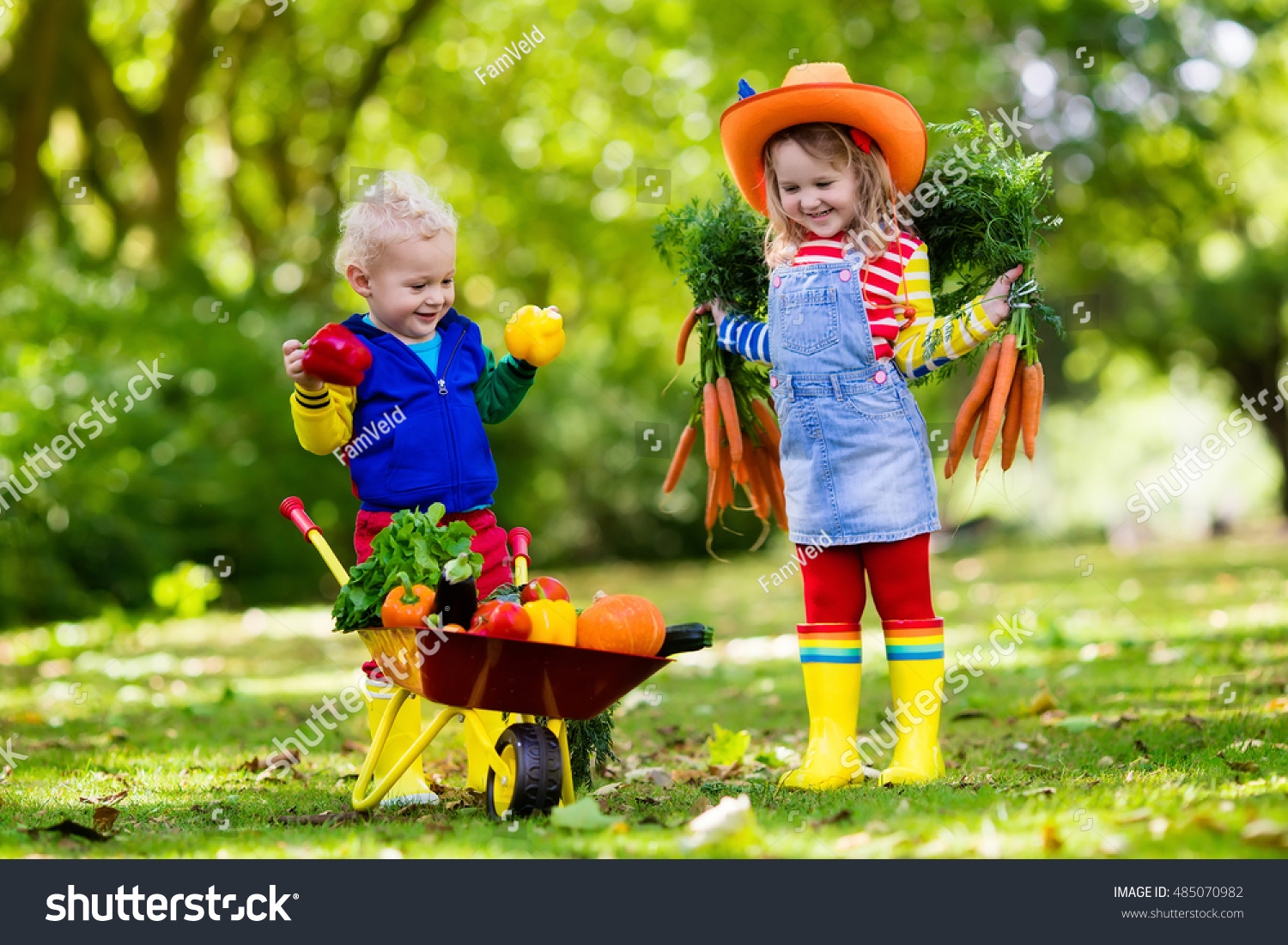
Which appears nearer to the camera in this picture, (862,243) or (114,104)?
(862,243)

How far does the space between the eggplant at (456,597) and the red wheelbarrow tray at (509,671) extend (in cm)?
8

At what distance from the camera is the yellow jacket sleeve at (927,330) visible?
3.60 m

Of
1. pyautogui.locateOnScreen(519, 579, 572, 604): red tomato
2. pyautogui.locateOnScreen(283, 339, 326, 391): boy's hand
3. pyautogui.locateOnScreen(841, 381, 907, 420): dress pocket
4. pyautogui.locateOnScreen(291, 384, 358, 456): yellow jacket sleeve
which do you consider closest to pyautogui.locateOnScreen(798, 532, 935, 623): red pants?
pyautogui.locateOnScreen(841, 381, 907, 420): dress pocket

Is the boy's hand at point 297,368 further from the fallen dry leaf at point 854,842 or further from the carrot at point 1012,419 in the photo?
the carrot at point 1012,419

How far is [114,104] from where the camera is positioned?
13.4 m

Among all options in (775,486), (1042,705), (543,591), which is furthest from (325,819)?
(1042,705)

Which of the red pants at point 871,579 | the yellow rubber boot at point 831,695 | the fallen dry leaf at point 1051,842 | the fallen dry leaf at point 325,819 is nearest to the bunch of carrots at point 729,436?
the red pants at point 871,579

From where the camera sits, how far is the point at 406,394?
11.9 ft

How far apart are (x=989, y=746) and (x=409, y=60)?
13732 millimetres

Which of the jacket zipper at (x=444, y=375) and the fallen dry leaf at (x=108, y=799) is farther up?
the jacket zipper at (x=444, y=375)

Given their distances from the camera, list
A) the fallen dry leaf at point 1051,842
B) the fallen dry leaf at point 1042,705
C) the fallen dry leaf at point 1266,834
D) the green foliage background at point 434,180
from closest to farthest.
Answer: the fallen dry leaf at point 1266,834 < the fallen dry leaf at point 1051,842 < the fallen dry leaf at point 1042,705 < the green foliage background at point 434,180
